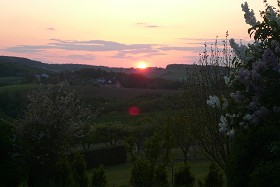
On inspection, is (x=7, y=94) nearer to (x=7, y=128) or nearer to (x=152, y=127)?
(x=152, y=127)

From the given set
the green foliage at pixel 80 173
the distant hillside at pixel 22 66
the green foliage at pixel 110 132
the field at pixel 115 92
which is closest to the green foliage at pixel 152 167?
the green foliage at pixel 80 173

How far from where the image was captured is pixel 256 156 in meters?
7.90

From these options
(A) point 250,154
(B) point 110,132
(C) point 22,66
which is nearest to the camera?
(A) point 250,154

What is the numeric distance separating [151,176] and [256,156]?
30.5 feet

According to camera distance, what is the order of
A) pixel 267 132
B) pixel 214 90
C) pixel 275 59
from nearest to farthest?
pixel 275 59 → pixel 267 132 → pixel 214 90

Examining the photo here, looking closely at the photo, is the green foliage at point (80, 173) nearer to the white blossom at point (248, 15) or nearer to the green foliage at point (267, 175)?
the green foliage at point (267, 175)

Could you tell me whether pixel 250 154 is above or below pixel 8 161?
above

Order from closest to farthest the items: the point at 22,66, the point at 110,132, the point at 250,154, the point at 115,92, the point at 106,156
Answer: the point at 250,154, the point at 106,156, the point at 110,132, the point at 115,92, the point at 22,66

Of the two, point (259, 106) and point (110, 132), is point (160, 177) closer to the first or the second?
point (259, 106)

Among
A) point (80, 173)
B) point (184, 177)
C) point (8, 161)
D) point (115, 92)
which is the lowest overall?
point (115, 92)

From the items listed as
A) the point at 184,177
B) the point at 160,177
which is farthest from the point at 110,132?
the point at 160,177

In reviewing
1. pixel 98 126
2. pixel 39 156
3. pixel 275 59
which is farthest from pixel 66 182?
pixel 98 126

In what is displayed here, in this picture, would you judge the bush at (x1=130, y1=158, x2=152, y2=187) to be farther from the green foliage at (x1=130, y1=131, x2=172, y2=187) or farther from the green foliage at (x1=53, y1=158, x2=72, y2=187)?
the green foliage at (x1=53, y1=158, x2=72, y2=187)

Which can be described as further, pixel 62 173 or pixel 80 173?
pixel 80 173
